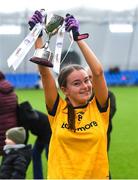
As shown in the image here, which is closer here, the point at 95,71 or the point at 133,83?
the point at 95,71

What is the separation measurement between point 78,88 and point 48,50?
35 centimetres

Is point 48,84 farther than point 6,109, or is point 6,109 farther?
point 6,109

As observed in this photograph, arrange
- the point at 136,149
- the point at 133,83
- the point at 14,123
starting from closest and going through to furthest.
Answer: the point at 14,123
the point at 136,149
the point at 133,83

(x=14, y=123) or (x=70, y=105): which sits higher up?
(x=70, y=105)

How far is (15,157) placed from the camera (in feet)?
18.5

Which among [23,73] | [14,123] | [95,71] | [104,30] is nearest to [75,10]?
[104,30]

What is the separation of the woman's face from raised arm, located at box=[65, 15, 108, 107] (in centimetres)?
7

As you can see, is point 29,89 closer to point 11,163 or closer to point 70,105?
point 11,163

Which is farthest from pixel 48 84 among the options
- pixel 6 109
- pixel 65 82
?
pixel 6 109

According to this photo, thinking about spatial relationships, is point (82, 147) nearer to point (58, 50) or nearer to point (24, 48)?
point (58, 50)

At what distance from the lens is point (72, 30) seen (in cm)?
384

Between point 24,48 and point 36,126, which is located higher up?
point 24,48

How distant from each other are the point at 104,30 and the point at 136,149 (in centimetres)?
2029

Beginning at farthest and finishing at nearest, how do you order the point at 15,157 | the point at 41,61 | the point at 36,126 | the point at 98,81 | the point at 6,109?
1. the point at 36,126
2. the point at 6,109
3. the point at 15,157
4. the point at 98,81
5. the point at 41,61
